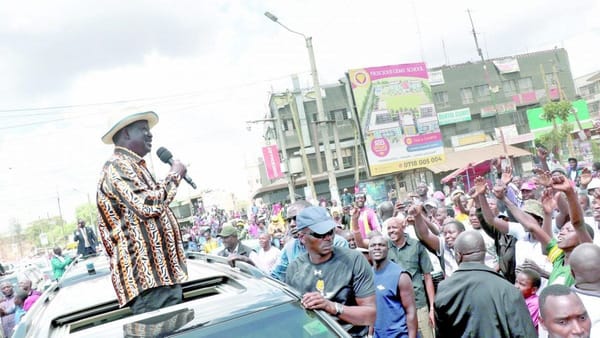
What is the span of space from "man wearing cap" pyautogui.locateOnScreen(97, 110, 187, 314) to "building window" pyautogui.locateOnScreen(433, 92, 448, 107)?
4257cm

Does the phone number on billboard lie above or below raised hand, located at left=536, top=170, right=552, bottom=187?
above

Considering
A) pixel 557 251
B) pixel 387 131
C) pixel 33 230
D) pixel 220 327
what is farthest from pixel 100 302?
pixel 33 230

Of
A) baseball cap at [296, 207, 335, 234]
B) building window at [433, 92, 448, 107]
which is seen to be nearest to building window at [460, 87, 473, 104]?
building window at [433, 92, 448, 107]

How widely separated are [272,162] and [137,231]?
36.8 m

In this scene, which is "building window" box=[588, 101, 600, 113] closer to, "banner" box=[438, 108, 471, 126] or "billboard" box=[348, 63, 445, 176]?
"banner" box=[438, 108, 471, 126]

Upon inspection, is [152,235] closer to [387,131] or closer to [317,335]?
[317,335]

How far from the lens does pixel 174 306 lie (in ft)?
8.94

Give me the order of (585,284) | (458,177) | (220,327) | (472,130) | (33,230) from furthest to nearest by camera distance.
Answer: (33,230) < (472,130) < (458,177) < (585,284) < (220,327)

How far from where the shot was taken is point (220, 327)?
2389 millimetres

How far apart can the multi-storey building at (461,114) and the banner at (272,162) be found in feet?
2.60

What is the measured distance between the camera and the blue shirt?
4320 millimetres

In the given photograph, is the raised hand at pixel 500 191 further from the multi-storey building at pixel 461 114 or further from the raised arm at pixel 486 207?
the multi-storey building at pixel 461 114

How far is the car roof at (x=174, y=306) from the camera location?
2.53 meters

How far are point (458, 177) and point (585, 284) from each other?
28.4 m
